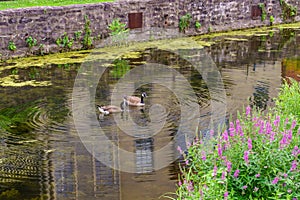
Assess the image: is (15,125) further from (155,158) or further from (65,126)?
(155,158)

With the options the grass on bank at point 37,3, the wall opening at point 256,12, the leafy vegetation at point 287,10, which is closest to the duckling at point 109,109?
the grass on bank at point 37,3

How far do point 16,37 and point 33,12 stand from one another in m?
0.91

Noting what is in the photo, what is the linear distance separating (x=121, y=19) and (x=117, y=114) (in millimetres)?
8732

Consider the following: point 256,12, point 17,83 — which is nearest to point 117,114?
point 17,83

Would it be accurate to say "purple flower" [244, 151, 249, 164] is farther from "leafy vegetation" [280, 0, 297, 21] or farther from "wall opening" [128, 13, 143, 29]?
"leafy vegetation" [280, 0, 297, 21]

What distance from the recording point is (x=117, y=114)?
36.8 ft

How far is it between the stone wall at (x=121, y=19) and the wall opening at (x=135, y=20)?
0.11 m

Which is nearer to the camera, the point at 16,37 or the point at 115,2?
the point at 16,37

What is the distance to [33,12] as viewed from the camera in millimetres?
17391

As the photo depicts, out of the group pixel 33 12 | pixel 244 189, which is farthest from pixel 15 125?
pixel 33 12

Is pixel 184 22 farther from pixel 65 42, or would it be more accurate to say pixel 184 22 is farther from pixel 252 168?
pixel 252 168

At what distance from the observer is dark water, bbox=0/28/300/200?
8258 mm

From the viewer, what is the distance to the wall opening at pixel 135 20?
19.6 metres

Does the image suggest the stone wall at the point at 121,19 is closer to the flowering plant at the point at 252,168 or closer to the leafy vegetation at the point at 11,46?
the leafy vegetation at the point at 11,46
